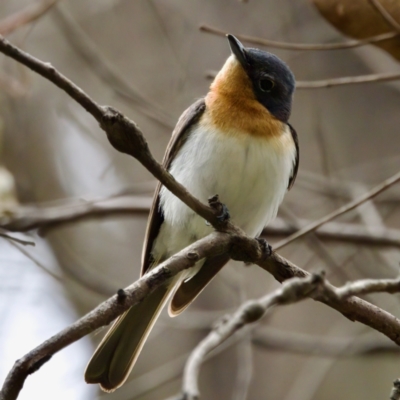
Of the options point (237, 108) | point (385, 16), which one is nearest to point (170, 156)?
point (237, 108)

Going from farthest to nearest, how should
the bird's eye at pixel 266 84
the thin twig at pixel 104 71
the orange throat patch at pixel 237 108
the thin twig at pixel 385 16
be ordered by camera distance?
1. the thin twig at pixel 104 71
2. the bird's eye at pixel 266 84
3. the orange throat patch at pixel 237 108
4. the thin twig at pixel 385 16

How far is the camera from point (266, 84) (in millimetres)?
4227

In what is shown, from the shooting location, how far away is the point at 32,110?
7496mm

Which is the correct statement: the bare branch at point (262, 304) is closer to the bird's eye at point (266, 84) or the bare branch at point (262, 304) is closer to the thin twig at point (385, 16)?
the thin twig at point (385, 16)

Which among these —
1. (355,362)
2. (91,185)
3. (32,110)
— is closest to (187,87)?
(91,185)

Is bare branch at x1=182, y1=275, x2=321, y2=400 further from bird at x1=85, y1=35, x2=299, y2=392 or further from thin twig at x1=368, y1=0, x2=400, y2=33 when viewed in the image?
thin twig at x1=368, y1=0, x2=400, y2=33

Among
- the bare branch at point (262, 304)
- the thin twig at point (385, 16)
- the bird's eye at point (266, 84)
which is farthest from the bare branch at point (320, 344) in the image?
the bare branch at point (262, 304)

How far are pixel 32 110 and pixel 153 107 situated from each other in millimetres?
2578

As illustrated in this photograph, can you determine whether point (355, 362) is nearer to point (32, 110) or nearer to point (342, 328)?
point (342, 328)

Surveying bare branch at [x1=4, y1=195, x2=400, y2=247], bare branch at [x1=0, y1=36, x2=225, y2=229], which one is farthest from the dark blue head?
bare branch at [x1=0, y1=36, x2=225, y2=229]

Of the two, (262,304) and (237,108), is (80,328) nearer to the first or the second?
(262,304)

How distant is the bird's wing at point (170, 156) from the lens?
398cm

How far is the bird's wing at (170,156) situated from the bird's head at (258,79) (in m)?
Result: 0.23

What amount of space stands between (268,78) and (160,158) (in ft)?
8.49
